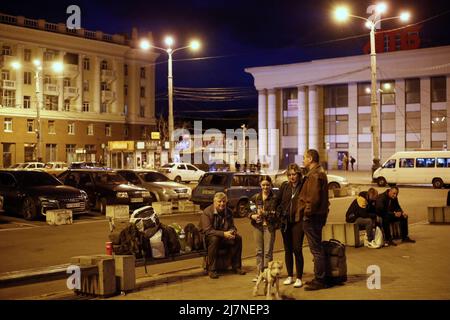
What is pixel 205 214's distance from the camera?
10.1 metres

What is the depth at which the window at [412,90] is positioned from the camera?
6988cm

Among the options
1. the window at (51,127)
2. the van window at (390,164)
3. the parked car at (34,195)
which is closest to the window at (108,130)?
the window at (51,127)

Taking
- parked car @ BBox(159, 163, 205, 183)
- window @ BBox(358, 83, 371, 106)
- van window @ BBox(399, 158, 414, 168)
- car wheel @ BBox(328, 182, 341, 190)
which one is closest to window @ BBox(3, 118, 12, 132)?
parked car @ BBox(159, 163, 205, 183)

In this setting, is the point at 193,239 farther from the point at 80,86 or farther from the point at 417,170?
the point at 80,86

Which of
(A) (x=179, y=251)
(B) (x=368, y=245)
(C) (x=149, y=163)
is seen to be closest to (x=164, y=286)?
(A) (x=179, y=251)

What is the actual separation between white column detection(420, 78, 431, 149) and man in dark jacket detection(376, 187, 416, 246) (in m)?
57.7

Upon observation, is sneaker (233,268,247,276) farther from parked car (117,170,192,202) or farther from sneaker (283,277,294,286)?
parked car (117,170,192,202)

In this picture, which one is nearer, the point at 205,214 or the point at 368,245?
the point at 205,214

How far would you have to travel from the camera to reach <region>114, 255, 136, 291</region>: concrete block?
8.77 meters

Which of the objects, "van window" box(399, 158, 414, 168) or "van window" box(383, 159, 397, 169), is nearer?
"van window" box(399, 158, 414, 168)

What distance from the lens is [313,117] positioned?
75812 mm

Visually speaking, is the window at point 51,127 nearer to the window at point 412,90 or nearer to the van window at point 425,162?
the window at point 412,90
